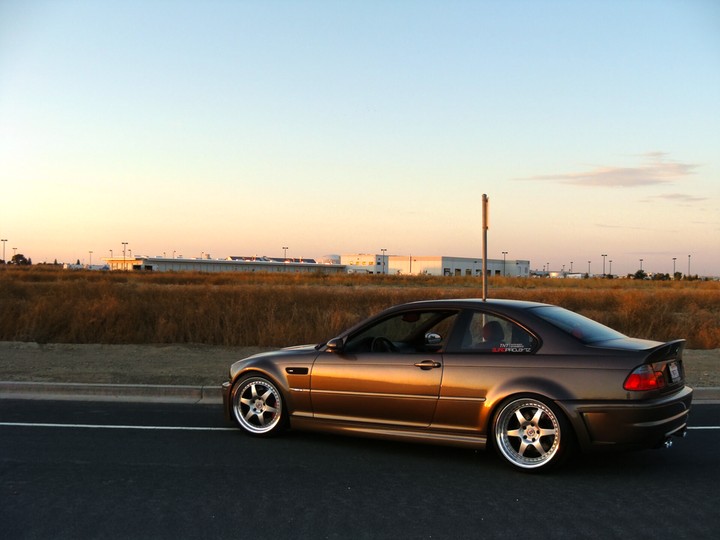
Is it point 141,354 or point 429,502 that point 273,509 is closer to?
point 429,502

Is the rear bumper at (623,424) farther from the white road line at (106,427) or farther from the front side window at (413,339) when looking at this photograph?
the white road line at (106,427)

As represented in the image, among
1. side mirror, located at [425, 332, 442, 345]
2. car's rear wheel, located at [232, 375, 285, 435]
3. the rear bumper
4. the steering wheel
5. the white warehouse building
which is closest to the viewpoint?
the rear bumper

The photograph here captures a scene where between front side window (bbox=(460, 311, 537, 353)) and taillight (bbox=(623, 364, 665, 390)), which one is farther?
front side window (bbox=(460, 311, 537, 353))

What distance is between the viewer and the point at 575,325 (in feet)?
21.5

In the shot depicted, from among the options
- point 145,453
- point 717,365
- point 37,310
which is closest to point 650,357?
point 145,453

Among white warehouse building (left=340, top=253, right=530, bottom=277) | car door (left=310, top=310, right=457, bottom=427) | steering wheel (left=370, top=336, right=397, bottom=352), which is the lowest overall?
car door (left=310, top=310, right=457, bottom=427)

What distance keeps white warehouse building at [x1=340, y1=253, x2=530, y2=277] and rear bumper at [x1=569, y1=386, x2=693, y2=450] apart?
132 m

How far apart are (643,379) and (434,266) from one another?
140218 mm

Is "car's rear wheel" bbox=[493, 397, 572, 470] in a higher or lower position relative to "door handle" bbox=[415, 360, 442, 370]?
lower

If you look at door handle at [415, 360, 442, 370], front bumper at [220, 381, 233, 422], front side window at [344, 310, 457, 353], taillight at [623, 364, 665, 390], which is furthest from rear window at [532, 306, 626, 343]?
front bumper at [220, 381, 233, 422]

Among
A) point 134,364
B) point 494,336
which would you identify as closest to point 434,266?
point 134,364

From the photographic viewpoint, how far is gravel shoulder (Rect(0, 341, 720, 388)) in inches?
438

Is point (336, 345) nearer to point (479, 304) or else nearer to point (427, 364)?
point (427, 364)

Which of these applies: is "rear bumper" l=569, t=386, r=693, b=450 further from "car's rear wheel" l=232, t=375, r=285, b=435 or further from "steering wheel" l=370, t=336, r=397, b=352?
"car's rear wheel" l=232, t=375, r=285, b=435
